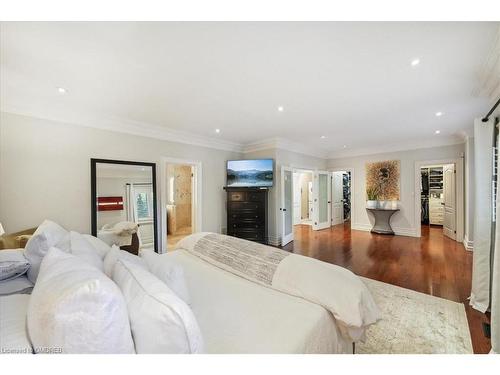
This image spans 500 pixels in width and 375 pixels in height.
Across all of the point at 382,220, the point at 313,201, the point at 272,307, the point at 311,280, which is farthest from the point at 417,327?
the point at 313,201

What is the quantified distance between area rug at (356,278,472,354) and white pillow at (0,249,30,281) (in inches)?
99.8

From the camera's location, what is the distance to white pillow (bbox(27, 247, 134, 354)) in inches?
24.8

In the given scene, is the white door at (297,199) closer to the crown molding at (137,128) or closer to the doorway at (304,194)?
the doorway at (304,194)

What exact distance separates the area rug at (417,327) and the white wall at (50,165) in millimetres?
3706

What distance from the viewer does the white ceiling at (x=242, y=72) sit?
1449 mm

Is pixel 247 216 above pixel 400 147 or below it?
below

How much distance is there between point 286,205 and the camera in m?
4.91

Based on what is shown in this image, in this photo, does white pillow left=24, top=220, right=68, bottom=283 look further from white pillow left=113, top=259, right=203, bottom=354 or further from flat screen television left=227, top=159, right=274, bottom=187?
flat screen television left=227, top=159, right=274, bottom=187

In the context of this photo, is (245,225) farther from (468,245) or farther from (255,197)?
(468,245)

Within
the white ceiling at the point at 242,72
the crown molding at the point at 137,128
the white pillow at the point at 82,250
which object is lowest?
the white pillow at the point at 82,250

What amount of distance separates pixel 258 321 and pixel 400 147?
20.0 ft

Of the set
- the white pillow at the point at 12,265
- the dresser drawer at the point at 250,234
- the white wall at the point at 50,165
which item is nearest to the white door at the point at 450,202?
the dresser drawer at the point at 250,234

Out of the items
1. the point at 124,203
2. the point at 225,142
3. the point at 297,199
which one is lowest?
the point at 297,199

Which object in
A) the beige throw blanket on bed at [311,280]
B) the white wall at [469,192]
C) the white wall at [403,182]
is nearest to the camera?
the beige throw blanket on bed at [311,280]
